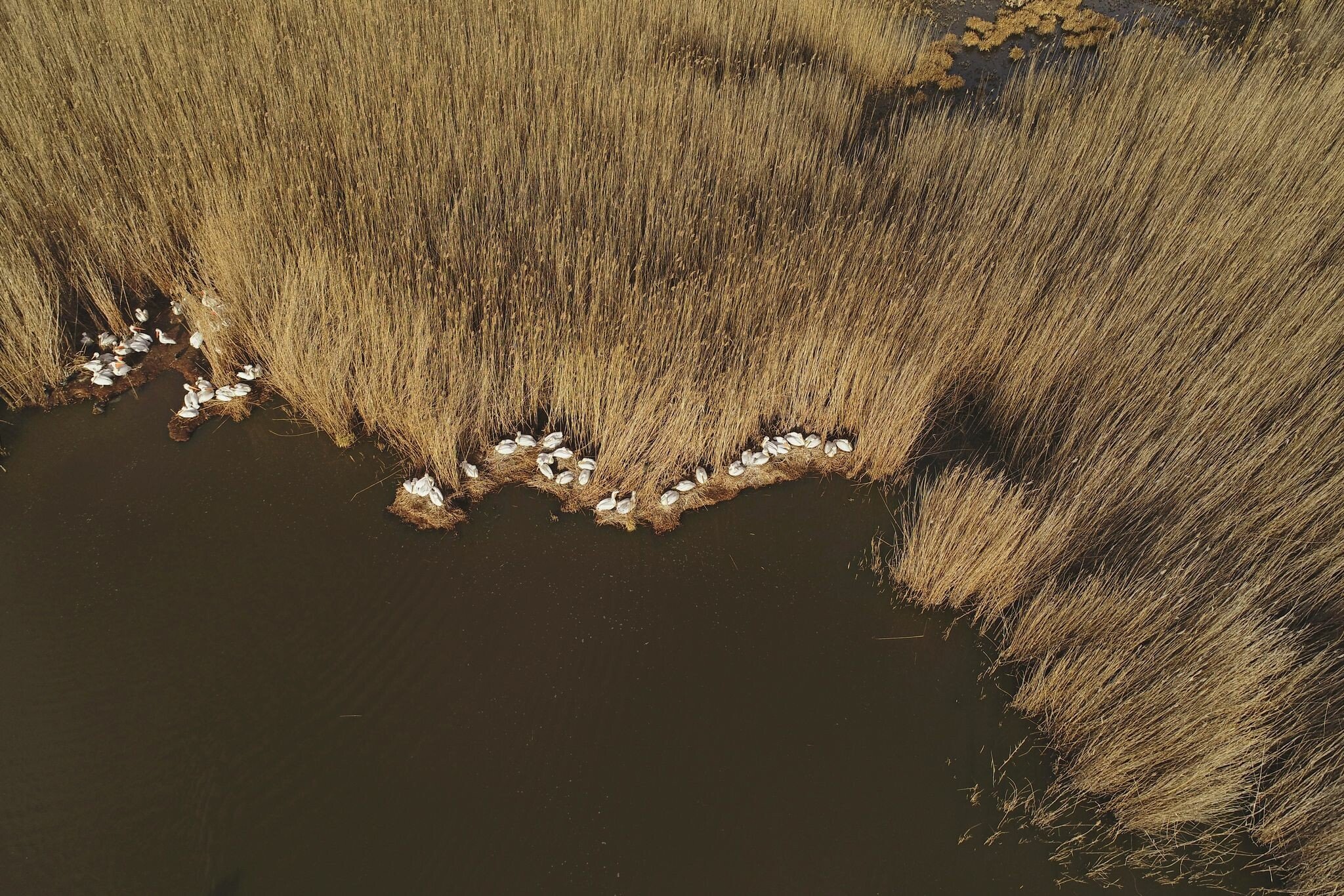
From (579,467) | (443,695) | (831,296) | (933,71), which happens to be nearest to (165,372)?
(579,467)

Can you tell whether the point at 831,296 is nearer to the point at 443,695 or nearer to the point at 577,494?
the point at 577,494

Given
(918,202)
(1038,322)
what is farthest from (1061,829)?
(918,202)

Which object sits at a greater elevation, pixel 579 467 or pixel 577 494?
pixel 579 467

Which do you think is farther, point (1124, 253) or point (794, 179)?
point (794, 179)

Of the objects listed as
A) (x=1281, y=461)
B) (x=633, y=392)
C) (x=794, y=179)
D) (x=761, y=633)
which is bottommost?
(x=761, y=633)

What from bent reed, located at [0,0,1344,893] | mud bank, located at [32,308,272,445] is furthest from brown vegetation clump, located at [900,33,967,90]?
mud bank, located at [32,308,272,445]

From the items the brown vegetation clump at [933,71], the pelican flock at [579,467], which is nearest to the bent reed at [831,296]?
the pelican flock at [579,467]

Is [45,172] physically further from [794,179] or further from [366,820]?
[794,179]
